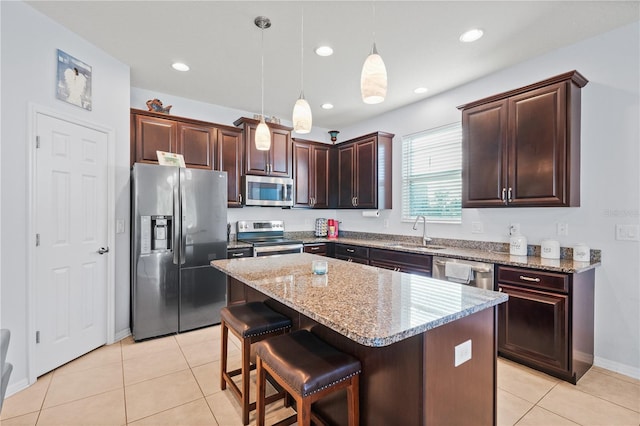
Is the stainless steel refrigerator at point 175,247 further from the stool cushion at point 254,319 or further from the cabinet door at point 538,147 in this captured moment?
the cabinet door at point 538,147

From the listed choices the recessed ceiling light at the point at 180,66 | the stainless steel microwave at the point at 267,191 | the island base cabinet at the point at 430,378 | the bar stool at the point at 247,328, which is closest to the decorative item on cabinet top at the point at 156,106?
the recessed ceiling light at the point at 180,66

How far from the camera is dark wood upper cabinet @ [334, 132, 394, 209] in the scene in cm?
433

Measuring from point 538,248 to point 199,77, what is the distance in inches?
153

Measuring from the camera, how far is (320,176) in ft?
16.4

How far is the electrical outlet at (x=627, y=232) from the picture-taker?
7.82 feet

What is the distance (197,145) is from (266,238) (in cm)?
160

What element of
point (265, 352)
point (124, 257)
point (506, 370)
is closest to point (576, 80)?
point (506, 370)

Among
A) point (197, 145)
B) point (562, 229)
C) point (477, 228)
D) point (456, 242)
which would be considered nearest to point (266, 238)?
point (197, 145)

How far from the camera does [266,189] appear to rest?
169 inches

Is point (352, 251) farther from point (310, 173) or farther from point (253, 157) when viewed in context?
point (253, 157)

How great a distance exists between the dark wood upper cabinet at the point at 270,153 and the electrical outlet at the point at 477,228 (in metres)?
2.55

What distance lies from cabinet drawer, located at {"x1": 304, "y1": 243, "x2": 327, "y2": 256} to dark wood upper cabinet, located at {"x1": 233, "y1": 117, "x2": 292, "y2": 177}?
3.61 ft

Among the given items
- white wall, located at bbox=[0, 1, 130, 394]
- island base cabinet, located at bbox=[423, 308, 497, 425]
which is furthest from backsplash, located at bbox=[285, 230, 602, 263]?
white wall, located at bbox=[0, 1, 130, 394]

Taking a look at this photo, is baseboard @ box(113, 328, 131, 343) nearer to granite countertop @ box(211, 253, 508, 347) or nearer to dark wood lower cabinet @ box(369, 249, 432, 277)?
granite countertop @ box(211, 253, 508, 347)
